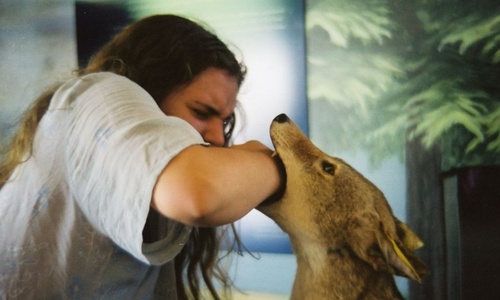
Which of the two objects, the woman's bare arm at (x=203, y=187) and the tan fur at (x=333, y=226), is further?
the tan fur at (x=333, y=226)

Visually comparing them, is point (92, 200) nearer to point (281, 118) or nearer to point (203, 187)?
point (203, 187)

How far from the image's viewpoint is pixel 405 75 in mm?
758

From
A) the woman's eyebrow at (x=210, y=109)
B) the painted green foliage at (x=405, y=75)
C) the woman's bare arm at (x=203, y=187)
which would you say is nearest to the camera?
the woman's bare arm at (x=203, y=187)

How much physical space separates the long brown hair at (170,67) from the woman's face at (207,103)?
0.04 ft

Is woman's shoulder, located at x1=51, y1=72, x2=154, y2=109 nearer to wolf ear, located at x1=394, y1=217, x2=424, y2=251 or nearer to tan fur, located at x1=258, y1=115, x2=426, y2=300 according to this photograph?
tan fur, located at x1=258, y1=115, x2=426, y2=300

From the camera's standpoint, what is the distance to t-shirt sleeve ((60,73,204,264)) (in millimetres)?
583

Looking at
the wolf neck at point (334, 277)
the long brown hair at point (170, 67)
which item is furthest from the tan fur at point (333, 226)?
the long brown hair at point (170, 67)

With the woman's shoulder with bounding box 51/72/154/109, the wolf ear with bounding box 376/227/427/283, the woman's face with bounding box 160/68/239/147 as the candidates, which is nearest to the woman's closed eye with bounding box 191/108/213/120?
the woman's face with bounding box 160/68/239/147

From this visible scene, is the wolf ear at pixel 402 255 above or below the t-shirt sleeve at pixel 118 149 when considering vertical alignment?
below

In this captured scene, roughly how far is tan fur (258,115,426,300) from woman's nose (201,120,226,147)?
8 cm

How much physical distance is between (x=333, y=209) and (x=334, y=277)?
93 mm

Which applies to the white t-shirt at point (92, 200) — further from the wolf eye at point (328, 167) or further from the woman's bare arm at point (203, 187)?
the wolf eye at point (328, 167)

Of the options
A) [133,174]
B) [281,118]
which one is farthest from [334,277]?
[133,174]

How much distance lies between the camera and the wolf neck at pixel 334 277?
766mm
